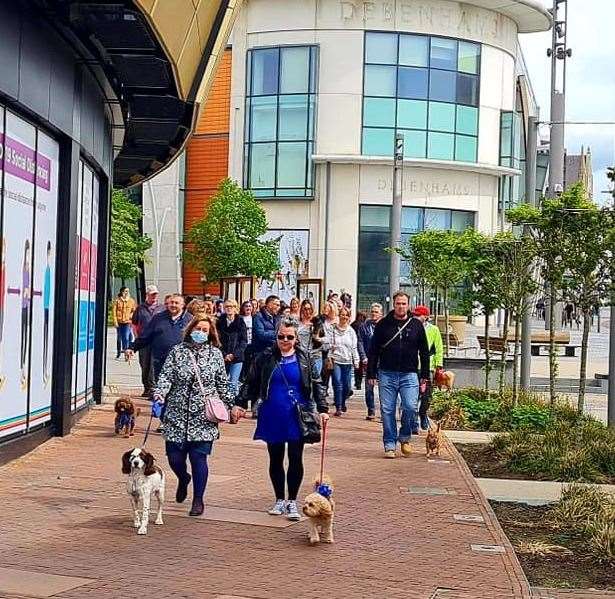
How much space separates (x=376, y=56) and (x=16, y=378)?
4162 centimetres

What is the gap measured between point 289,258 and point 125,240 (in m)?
7.65

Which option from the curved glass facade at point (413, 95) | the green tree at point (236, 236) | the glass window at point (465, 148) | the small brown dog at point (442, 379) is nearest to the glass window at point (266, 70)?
the curved glass facade at point (413, 95)

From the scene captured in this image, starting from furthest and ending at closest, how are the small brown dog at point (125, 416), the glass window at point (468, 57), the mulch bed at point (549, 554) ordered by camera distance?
the glass window at point (468, 57) → the small brown dog at point (125, 416) → the mulch bed at point (549, 554)

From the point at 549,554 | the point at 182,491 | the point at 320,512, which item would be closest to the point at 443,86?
the point at 182,491

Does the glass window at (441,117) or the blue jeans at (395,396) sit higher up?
the glass window at (441,117)

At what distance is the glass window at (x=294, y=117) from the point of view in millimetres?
52062

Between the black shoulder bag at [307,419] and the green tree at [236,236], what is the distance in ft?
127

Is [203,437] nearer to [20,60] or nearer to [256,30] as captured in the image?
[20,60]

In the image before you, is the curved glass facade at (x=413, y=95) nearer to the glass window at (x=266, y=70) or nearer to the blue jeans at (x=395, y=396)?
the glass window at (x=266, y=70)

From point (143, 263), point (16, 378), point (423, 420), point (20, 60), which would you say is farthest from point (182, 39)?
point (143, 263)

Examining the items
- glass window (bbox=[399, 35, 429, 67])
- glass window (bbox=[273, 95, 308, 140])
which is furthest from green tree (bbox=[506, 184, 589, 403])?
glass window (bbox=[273, 95, 308, 140])

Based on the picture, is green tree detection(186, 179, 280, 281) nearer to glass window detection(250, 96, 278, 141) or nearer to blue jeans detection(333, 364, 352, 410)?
glass window detection(250, 96, 278, 141)

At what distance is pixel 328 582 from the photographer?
24.3 ft

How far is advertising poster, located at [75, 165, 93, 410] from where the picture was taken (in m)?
16.3
